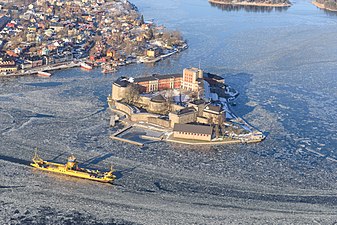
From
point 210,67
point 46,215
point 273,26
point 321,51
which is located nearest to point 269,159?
point 46,215

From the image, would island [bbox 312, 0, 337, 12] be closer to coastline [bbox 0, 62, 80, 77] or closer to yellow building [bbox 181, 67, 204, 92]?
coastline [bbox 0, 62, 80, 77]

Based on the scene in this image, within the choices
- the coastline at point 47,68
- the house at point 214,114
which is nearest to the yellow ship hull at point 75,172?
the house at point 214,114

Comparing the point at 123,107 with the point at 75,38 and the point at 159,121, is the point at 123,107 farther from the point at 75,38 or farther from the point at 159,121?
the point at 75,38

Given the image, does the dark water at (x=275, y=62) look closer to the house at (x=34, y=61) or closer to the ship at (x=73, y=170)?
the house at (x=34, y=61)

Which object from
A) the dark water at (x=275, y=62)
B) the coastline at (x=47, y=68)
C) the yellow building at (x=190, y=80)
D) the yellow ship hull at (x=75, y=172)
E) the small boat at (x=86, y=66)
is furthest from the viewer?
the small boat at (x=86, y=66)

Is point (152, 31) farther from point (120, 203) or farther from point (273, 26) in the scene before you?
point (120, 203)

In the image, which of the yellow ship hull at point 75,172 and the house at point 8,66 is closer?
the yellow ship hull at point 75,172
